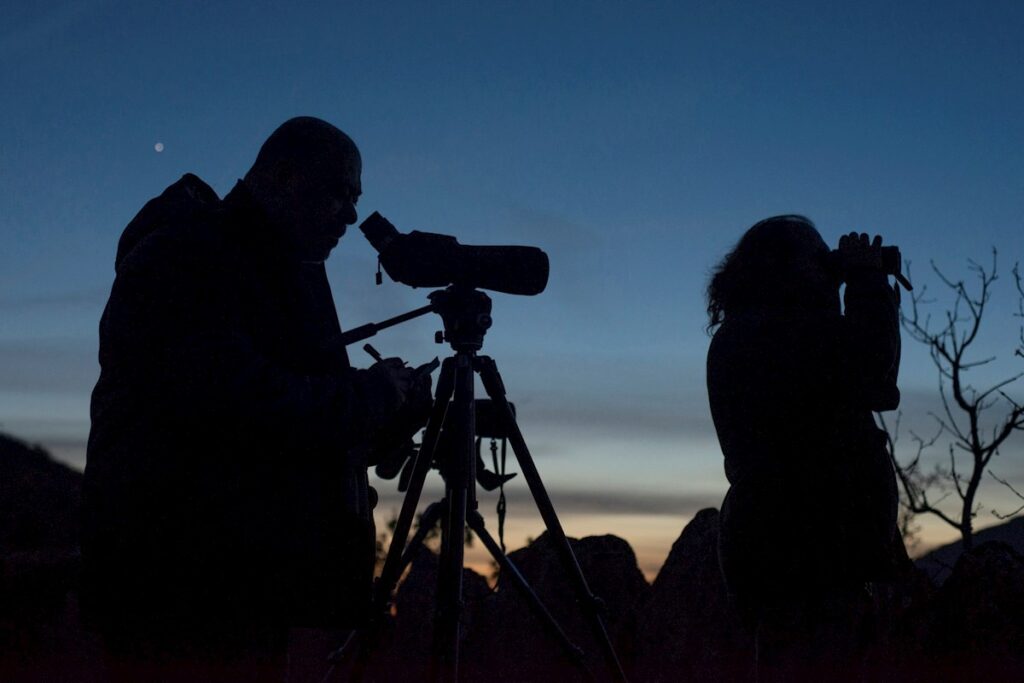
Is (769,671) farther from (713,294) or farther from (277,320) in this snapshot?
(277,320)

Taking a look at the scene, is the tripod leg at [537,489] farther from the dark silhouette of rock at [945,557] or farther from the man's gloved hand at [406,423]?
the dark silhouette of rock at [945,557]

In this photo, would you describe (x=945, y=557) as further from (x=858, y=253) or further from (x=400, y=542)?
(x=400, y=542)

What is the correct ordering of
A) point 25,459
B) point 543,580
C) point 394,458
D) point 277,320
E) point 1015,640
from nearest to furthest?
1. point 277,320
2. point 394,458
3. point 1015,640
4. point 25,459
5. point 543,580

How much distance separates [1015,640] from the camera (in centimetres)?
504

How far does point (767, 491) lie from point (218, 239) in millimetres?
2288

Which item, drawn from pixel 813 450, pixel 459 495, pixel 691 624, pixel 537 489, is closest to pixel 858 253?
pixel 813 450

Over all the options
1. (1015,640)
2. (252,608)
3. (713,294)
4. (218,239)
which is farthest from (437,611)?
(1015,640)

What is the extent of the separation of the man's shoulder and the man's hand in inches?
99.8

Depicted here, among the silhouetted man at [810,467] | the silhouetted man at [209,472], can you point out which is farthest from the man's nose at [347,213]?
the silhouetted man at [810,467]

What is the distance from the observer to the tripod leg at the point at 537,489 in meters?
3.49

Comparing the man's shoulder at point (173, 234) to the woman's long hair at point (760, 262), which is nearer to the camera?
the man's shoulder at point (173, 234)

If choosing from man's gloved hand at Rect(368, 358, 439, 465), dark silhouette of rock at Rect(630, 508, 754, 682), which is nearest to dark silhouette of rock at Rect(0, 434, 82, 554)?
man's gloved hand at Rect(368, 358, 439, 465)

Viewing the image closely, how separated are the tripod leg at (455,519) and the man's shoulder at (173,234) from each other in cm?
123

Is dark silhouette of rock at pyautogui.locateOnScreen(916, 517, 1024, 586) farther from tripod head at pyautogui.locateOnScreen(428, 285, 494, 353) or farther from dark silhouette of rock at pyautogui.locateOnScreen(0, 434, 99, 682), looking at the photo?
dark silhouette of rock at pyautogui.locateOnScreen(0, 434, 99, 682)
